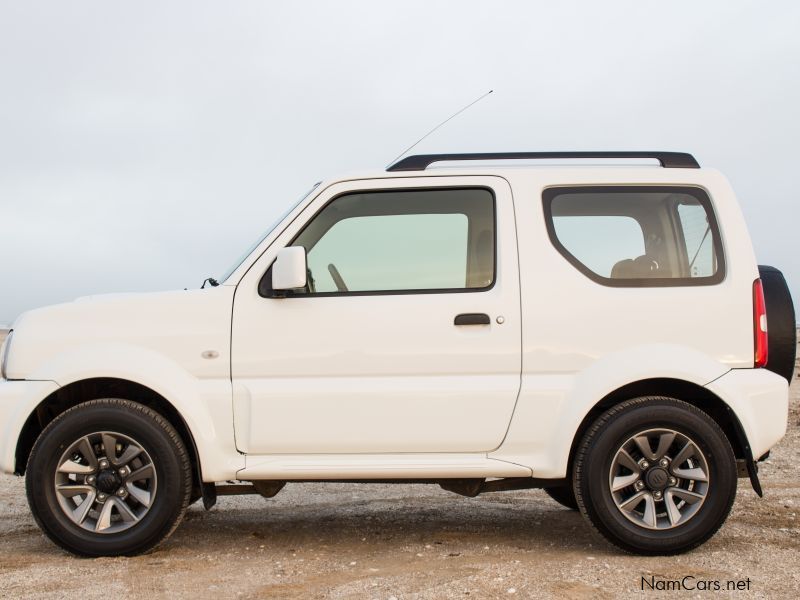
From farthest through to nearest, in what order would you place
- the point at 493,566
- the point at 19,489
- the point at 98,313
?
the point at 19,489 < the point at 98,313 < the point at 493,566

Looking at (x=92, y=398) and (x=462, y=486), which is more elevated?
(x=92, y=398)

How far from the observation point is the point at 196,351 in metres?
4.74

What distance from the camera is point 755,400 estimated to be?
4695 mm

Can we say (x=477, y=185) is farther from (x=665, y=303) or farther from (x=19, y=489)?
(x=19, y=489)

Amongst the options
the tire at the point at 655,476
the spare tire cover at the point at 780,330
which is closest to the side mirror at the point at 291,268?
the tire at the point at 655,476

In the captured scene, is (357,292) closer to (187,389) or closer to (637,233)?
(187,389)

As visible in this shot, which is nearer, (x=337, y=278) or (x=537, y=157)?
(x=337, y=278)

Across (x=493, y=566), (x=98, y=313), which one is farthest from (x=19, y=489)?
(x=493, y=566)

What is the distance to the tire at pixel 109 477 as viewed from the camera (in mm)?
4691

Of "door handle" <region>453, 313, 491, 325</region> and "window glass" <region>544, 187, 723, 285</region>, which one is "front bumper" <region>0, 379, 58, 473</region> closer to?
"door handle" <region>453, 313, 491, 325</region>

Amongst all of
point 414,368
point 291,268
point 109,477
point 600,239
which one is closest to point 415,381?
point 414,368

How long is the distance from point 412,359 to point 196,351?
1135 mm

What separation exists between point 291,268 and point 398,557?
1633 mm

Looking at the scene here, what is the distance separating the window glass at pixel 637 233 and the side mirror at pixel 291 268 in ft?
4.48
